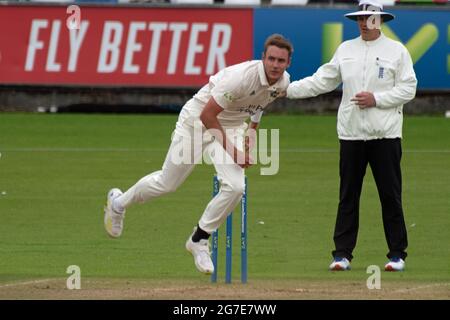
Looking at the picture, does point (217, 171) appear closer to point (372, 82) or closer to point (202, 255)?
point (202, 255)

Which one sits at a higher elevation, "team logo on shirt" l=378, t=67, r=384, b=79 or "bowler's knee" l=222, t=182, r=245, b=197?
"team logo on shirt" l=378, t=67, r=384, b=79

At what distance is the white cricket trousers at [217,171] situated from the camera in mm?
10586

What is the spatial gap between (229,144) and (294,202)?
17.0ft

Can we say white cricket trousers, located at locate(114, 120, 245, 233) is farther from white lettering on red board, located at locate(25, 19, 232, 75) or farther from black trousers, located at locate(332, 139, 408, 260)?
white lettering on red board, located at locate(25, 19, 232, 75)

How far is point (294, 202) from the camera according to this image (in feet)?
51.6

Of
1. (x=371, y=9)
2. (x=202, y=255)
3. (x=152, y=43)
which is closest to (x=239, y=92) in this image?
(x=202, y=255)

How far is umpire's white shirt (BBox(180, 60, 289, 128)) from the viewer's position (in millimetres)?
10492

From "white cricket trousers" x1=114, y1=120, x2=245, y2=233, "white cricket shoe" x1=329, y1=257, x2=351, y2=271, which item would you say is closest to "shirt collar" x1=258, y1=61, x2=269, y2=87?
"white cricket trousers" x1=114, y1=120, x2=245, y2=233

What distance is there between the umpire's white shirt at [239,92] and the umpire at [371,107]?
445 millimetres

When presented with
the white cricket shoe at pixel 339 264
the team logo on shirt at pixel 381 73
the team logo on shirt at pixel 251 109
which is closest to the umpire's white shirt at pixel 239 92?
the team logo on shirt at pixel 251 109

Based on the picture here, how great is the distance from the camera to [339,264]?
1158cm

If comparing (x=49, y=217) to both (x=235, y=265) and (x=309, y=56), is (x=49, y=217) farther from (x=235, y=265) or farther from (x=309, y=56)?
(x=309, y=56)

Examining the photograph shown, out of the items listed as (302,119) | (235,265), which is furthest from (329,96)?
(235,265)

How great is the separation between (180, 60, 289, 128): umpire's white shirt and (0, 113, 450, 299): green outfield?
1.31 m
